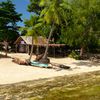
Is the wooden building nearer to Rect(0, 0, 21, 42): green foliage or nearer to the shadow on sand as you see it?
Rect(0, 0, 21, 42): green foliage

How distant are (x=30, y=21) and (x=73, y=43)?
8.97m

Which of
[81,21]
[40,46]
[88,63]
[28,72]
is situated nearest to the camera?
[28,72]

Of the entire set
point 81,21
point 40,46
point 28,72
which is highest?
point 81,21

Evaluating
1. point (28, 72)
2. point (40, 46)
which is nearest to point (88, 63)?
point (28, 72)

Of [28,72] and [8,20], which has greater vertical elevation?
[8,20]

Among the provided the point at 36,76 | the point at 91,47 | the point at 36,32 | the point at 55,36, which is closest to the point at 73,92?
the point at 36,76

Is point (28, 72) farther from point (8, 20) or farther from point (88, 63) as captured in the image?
point (8, 20)

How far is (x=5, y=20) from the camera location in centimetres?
4800

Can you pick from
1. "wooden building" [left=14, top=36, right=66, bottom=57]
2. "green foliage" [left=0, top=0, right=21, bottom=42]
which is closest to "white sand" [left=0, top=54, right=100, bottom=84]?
"wooden building" [left=14, top=36, right=66, bottom=57]

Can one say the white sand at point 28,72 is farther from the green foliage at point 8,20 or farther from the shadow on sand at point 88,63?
the green foliage at point 8,20

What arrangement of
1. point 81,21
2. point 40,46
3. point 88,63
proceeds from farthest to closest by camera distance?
Result: 1. point 40,46
2. point 81,21
3. point 88,63

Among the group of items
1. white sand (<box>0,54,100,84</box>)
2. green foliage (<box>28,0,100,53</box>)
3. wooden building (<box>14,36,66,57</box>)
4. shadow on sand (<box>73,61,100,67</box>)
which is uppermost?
green foliage (<box>28,0,100,53</box>)

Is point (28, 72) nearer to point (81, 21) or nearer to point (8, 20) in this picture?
point (81, 21)

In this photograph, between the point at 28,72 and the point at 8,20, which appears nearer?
the point at 28,72
